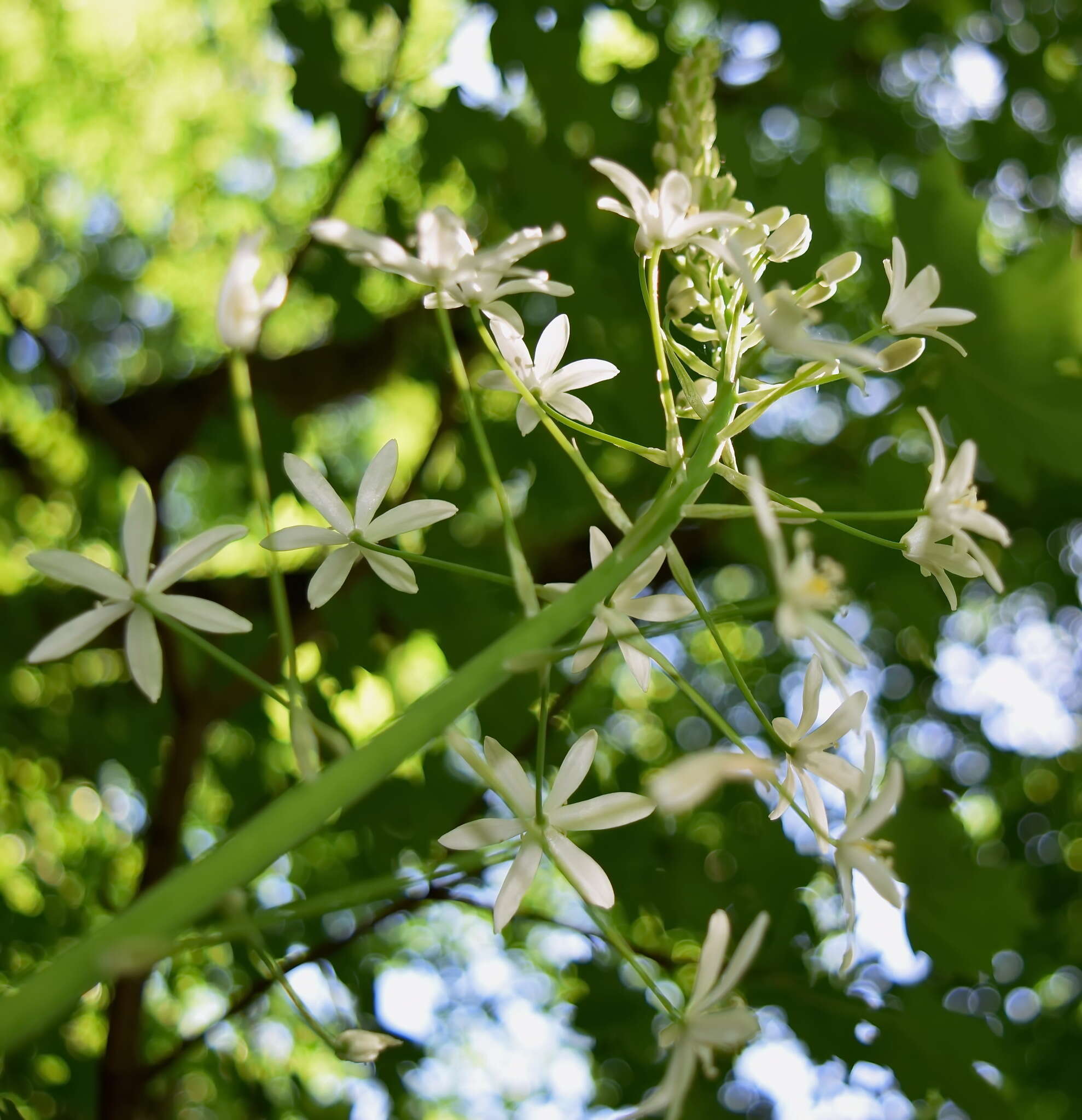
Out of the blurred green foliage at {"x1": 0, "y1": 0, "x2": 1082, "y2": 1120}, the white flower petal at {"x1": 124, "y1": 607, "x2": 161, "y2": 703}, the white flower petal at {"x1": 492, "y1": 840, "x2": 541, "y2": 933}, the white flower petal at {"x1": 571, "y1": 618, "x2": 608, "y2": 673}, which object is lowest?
the blurred green foliage at {"x1": 0, "y1": 0, "x2": 1082, "y2": 1120}

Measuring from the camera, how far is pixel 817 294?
50.7 inches

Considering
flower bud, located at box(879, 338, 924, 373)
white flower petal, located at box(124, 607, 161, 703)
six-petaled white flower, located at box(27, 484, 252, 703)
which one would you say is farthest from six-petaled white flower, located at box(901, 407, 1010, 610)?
white flower petal, located at box(124, 607, 161, 703)

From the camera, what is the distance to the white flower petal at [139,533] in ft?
3.64

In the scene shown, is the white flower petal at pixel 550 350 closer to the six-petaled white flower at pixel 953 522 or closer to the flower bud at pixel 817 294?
the flower bud at pixel 817 294

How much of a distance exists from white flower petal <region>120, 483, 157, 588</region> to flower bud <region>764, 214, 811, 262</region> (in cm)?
84

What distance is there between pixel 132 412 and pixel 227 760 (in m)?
2.02

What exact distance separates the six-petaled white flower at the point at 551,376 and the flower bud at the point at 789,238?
0.26m

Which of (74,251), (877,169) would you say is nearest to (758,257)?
(877,169)

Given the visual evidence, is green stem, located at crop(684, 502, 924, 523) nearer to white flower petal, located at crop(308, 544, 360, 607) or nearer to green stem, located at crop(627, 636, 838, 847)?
green stem, located at crop(627, 636, 838, 847)

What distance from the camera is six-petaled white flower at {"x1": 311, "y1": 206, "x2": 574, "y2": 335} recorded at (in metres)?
1.10

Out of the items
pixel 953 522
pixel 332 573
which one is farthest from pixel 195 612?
pixel 953 522

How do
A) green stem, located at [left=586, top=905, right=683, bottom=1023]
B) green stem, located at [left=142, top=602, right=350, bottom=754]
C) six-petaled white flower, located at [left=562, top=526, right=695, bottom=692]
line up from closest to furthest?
green stem, located at [left=142, top=602, right=350, bottom=754] < green stem, located at [left=586, top=905, right=683, bottom=1023] < six-petaled white flower, located at [left=562, top=526, right=695, bottom=692]

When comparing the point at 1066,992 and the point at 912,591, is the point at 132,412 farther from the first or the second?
the point at 1066,992

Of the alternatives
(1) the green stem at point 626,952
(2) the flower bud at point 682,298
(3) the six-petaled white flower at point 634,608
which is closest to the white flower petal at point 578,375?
(2) the flower bud at point 682,298
